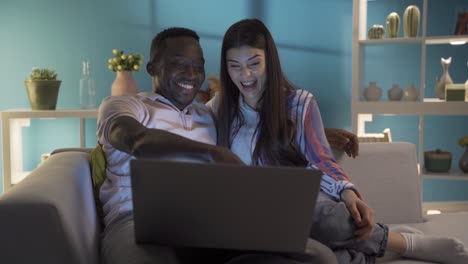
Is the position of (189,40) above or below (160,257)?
above

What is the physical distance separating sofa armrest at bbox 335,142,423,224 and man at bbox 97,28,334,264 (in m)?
0.65

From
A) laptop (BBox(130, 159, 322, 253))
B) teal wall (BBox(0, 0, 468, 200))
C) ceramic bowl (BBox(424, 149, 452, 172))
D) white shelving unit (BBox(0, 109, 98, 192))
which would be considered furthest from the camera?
teal wall (BBox(0, 0, 468, 200))

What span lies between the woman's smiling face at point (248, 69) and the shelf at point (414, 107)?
84.8 inches

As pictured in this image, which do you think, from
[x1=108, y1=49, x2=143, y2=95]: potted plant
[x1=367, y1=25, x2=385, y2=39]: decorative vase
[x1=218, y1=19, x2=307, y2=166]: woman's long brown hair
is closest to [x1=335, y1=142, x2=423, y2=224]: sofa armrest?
[x1=218, y1=19, x2=307, y2=166]: woman's long brown hair

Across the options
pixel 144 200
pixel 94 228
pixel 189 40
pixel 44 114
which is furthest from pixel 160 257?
A: pixel 44 114

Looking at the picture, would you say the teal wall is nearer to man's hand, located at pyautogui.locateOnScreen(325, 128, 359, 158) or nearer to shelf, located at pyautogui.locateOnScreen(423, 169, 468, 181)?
shelf, located at pyautogui.locateOnScreen(423, 169, 468, 181)

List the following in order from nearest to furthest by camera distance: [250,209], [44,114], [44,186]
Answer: [250,209] → [44,186] → [44,114]

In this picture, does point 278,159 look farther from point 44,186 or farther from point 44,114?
point 44,114

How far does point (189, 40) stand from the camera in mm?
1708

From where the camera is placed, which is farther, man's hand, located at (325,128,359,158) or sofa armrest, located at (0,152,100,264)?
man's hand, located at (325,128,359,158)

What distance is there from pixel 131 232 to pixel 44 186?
23 cm

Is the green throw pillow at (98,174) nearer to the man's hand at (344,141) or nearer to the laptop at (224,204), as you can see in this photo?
the laptop at (224,204)

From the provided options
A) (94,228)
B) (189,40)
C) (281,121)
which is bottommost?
(94,228)

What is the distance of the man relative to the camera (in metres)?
1.25
